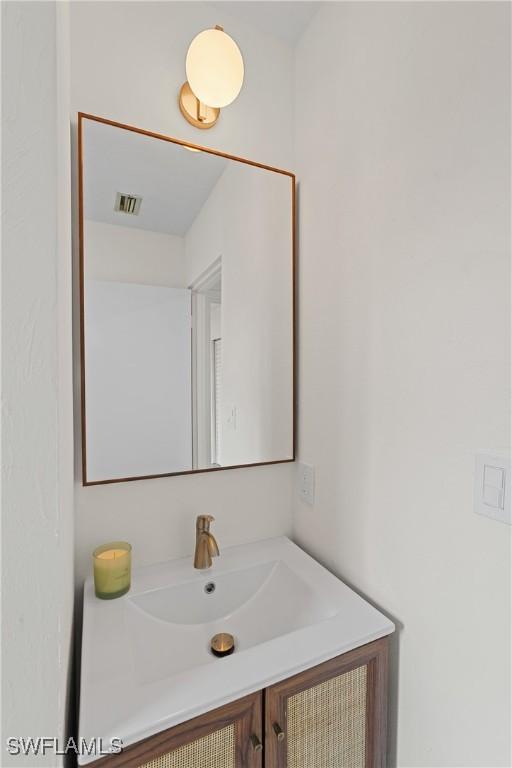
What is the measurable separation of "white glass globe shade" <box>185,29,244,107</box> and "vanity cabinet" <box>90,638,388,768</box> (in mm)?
1414

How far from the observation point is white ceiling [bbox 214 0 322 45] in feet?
3.75

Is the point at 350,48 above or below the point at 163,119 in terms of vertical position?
above

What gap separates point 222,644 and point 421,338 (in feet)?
2.88

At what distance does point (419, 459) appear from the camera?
0.82 meters

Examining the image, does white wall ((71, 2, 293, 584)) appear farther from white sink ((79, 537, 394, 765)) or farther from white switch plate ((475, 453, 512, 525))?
white switch plate ((475, 453, 512, 525))

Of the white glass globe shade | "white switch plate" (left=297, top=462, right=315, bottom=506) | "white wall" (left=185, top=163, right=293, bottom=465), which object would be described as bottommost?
"white switch plate" (left=297, top=462, right=315, bottom=506)

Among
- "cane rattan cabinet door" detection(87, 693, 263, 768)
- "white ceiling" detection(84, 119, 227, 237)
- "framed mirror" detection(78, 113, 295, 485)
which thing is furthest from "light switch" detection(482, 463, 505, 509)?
"white ceiling" detection(84, 119, 227, 237)

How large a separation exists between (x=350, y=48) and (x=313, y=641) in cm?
150

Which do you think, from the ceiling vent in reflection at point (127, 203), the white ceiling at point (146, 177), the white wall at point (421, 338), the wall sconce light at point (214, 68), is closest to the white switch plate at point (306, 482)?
the white wall at point (421, 338)

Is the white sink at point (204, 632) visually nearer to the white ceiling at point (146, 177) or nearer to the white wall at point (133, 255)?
the white wall at point (133, 255)

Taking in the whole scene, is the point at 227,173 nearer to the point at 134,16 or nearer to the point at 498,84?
the point at 134,16

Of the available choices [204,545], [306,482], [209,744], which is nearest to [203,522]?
[204,545]

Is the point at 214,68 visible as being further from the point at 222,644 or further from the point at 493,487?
the point at 222,644

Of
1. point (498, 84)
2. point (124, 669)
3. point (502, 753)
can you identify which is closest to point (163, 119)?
point (498, 84)
